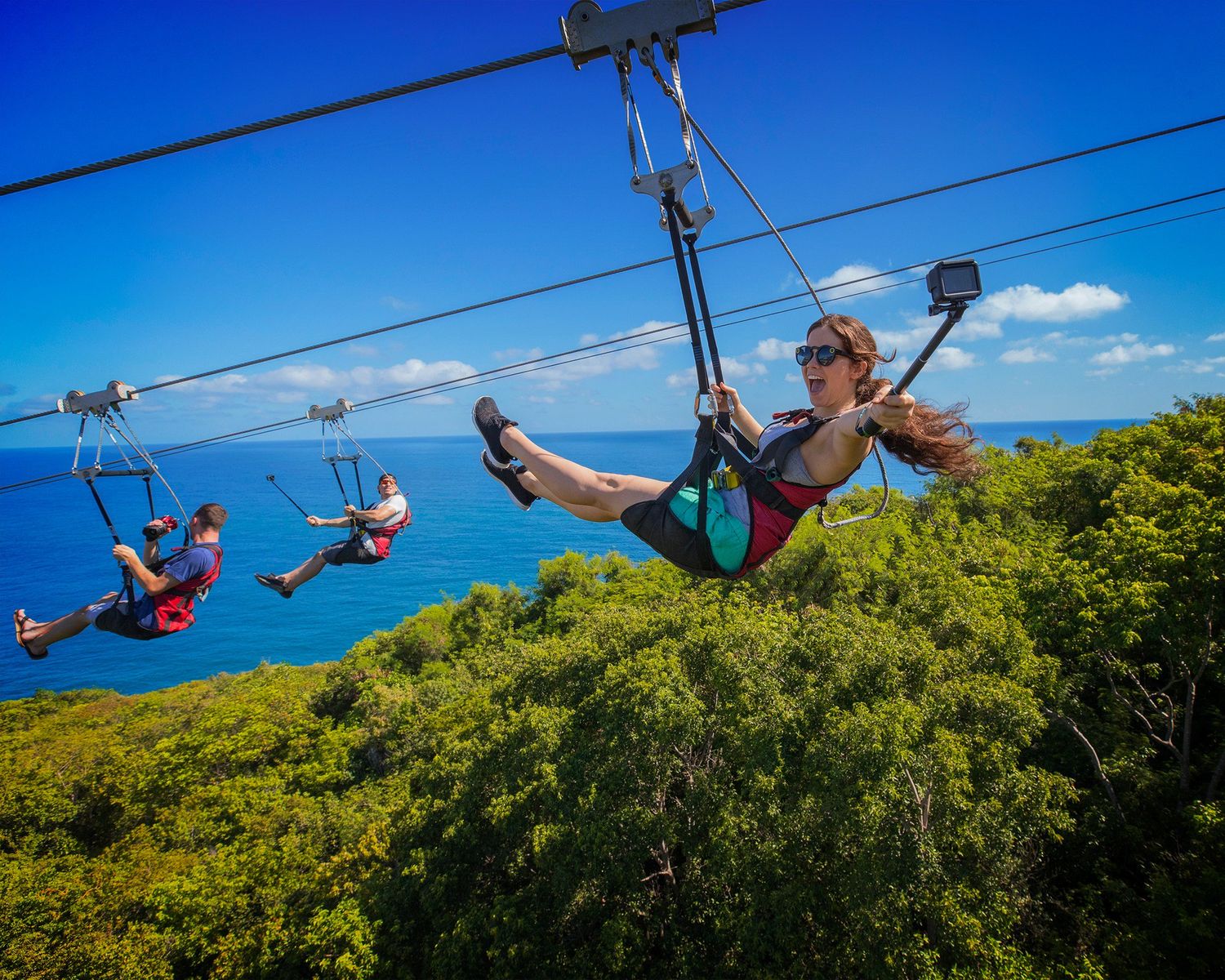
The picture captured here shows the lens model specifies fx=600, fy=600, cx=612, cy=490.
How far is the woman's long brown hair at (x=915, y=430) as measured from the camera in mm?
2885

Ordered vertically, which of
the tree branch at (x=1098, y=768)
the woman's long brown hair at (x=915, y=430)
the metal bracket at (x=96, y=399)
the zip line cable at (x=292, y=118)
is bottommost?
the tree branch at (x=1098, y=768)

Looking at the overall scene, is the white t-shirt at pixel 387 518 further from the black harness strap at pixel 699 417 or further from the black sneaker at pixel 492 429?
the black harness strap at pixel 699 417

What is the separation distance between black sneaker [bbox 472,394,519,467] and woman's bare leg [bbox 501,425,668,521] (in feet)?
0.59

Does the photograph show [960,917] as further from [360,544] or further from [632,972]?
[360,544]

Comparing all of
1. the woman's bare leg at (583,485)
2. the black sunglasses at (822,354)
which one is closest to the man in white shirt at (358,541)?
the woman's bare leg at (583,485)

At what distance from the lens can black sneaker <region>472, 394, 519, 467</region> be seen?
3.67 meters

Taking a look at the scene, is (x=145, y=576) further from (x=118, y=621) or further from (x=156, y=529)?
(x=118, y=621)

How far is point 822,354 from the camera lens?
289 cm

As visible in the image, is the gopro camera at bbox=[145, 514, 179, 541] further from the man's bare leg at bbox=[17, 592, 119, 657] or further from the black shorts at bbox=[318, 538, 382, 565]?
the black shorts at bbox=[318, 538, 382, 565]

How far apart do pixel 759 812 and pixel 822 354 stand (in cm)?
951

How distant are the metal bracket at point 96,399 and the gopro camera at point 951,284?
19.4 ft

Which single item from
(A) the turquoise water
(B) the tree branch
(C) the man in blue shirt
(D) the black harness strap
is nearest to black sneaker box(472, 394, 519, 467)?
(D) the black harness strap

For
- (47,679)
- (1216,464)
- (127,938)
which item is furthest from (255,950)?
(47,679)

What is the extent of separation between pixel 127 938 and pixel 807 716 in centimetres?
1397
